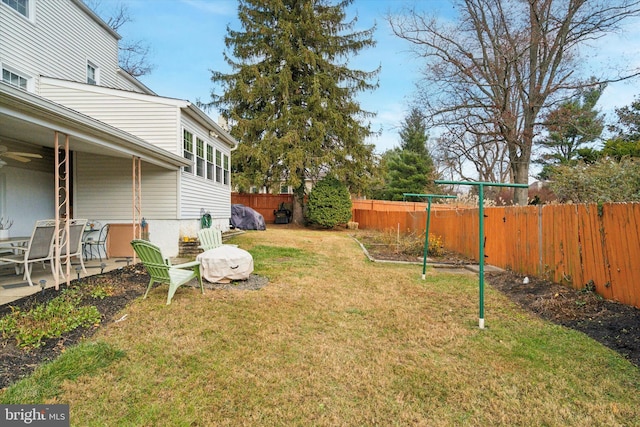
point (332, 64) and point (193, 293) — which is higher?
point (332, 64)

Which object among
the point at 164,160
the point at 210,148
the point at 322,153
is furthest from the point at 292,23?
the point at 164,160

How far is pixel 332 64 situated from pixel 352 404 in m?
19.8

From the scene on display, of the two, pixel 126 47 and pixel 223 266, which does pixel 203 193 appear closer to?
pixel 223 266

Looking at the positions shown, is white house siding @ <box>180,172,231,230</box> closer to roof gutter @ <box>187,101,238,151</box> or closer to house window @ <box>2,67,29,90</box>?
roof gutter @ <box>187,101,238,151</box>

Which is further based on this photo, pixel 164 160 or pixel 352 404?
pixel 164 160

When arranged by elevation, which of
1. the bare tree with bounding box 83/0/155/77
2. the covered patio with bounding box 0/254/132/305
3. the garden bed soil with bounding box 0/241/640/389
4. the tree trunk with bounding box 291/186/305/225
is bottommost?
the garden bed soil with bounding box 0/241/640/389

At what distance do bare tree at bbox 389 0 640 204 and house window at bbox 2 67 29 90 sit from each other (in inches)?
485

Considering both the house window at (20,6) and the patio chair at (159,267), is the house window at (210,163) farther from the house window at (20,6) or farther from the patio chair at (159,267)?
the patio chair at (159,267)

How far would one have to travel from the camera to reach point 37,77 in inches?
347

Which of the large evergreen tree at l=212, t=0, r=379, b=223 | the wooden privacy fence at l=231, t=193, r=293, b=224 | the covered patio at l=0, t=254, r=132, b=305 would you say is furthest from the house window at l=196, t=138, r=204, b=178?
the wooden privacy fence at l=231, t=193, r=293, b=224

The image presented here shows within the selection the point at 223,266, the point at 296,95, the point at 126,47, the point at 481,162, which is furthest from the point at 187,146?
the point at 481,162

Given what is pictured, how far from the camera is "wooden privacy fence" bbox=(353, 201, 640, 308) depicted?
4.42 metres

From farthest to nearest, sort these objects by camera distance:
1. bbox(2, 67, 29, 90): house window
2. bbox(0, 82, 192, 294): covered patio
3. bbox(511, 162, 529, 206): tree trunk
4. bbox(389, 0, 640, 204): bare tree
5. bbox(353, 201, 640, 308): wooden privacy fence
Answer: bbox(511, 162, 529, 206): tree trunk → bbox(389, 0, 640, 204): bare tree → bbox(2, 67, 29, 90): house window → bbox(353, 201, 640, 308): wooden privacy fence → bbox(0, 82, 192, 294): covered patio

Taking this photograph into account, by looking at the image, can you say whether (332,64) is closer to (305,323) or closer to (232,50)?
(232,50)
